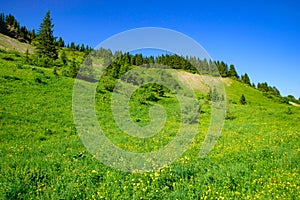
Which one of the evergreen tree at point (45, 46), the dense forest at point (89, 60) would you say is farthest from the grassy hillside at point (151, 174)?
the evergreen tree at point (45, 46)

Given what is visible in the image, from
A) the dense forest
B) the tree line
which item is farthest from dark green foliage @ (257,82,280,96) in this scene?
the tree line

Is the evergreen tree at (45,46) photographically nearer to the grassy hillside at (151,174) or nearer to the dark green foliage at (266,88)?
the grassy hillside at (151,174)

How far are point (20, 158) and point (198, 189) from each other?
7110 mm

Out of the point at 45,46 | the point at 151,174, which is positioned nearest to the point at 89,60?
the point at 45,46

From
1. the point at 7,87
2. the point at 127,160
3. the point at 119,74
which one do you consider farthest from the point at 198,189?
the point at 119,74

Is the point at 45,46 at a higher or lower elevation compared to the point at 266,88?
higher

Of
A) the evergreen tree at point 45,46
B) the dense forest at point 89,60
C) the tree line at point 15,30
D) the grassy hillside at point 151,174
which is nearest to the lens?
the grassy hillside at point 151,174

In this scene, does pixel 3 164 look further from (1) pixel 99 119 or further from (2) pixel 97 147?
(1) pixel 99 119

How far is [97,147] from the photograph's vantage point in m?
11.5

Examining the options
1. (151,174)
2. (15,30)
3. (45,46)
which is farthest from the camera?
(15,30)

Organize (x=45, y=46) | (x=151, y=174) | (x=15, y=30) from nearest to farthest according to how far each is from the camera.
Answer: (x=151, y=174), (x=45, y=46), (x=15, y=30)

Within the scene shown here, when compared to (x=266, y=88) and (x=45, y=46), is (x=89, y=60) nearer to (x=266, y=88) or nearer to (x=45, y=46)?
(x=45, y=46)

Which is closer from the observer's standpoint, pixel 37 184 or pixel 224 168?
pixel 37 184

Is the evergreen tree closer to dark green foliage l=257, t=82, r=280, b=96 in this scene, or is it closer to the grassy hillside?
the grassy hillside
